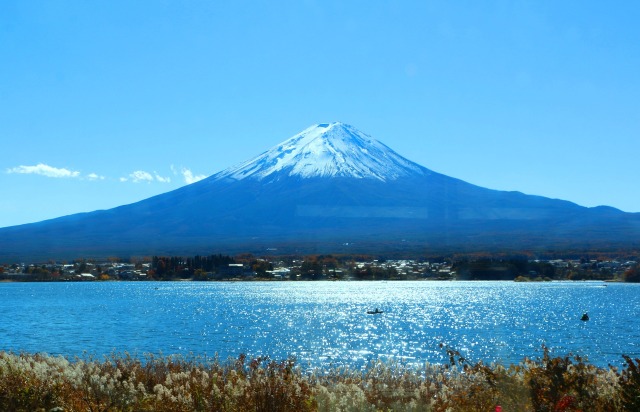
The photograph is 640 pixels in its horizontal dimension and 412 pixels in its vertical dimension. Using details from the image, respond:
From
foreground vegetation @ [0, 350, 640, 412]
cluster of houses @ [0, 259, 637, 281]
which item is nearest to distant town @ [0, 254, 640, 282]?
cluster of houses @ [0, 259, 637, 281]

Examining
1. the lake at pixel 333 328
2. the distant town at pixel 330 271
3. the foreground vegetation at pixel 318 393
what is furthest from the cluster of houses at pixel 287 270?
the foreground vegetation at pixel 318 393

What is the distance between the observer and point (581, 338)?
45.4m

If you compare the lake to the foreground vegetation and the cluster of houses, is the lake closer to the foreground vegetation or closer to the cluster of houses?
the foreground vegetation

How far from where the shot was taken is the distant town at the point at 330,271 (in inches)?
5079

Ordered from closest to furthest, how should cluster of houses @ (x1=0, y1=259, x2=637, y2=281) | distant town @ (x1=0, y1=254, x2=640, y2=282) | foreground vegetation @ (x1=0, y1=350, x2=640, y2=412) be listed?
foreground vegetation @ (x1=0, y1=350, x2=640, y2=412)
distant town @ (x1=0, y1=254, x2=640, y2=282)
cluster of houses @ (x1=0, y1=259, x2=637, y2=281)

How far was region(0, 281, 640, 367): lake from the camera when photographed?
36594mm

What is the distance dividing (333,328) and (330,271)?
8181 cm

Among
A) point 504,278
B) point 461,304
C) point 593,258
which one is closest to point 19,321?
point 461,304

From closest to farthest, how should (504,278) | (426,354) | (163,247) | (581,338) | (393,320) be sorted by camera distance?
(426,354)
(581,338)
(393,320)
(504,278)
(163,247)

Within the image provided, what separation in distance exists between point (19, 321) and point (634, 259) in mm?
122063

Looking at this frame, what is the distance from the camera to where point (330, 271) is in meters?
134

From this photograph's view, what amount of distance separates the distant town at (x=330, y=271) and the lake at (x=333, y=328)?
3832cm

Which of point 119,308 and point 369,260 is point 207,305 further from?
point 369,260

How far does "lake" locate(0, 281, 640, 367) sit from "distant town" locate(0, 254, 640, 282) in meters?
38.3
